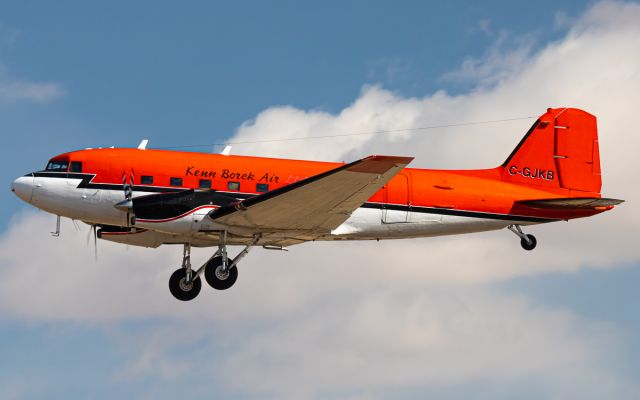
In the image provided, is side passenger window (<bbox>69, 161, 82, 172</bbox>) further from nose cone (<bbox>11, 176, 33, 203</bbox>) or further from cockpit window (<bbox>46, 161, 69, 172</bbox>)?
nose cone (<bbox>11, 176, 33, 203</bbox>)

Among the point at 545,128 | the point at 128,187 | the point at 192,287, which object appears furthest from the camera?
the point at 545,128

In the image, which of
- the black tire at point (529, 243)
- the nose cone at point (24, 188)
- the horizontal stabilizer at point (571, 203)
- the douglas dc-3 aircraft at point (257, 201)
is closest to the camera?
the douglas dc-3 aircraft at point (257, 201)

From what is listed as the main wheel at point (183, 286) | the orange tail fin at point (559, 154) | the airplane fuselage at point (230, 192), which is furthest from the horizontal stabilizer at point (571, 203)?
the main wheel at point (183, 286)

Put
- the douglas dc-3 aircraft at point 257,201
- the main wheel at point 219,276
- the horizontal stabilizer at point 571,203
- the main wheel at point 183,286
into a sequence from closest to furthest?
1. the douglas dc-3 aircraft at point 257,201
2. the main wheel at point 219,276
3. the horizontal stabilizer at point 571,203
4. the main wheel at point 183,286

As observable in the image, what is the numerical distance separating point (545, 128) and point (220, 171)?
10.5 metres

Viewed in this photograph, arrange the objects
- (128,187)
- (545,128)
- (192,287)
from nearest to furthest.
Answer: (128,187) < (192,287) < (545,128)

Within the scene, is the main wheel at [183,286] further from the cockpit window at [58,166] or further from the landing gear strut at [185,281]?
the cockpit window at [58,166]

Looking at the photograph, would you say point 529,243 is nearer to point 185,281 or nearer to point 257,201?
point 257,201

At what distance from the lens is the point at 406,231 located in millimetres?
29562

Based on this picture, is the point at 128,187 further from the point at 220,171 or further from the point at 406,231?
the point at 406,231

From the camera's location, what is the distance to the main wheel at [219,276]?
28.4 m

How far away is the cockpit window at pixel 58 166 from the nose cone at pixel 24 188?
2.06 ft

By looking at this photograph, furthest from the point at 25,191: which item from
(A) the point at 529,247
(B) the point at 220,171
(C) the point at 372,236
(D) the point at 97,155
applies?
(A) the point at 529,247

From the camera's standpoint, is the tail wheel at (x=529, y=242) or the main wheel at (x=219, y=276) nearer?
the main wheel at (x=219, y=276)
